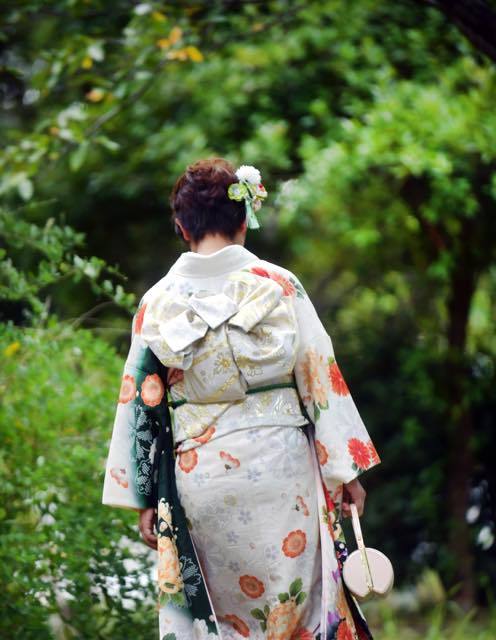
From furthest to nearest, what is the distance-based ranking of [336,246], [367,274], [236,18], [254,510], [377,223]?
[336,246]
[367,274]
[377,223]
[236,18]
[254,510]

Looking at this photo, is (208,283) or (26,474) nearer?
(208,283)

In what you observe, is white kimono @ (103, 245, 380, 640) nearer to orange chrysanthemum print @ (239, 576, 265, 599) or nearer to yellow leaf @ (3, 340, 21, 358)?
orange chrysanthemum print @ (239, 576, 265, 599)

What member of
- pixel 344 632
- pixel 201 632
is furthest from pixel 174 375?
pixel 344 632

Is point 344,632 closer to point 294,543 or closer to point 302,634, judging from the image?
point 302,634

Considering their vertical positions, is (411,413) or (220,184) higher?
(220,184)

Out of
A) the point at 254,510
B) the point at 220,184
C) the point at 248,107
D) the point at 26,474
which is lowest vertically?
the point at 248,107

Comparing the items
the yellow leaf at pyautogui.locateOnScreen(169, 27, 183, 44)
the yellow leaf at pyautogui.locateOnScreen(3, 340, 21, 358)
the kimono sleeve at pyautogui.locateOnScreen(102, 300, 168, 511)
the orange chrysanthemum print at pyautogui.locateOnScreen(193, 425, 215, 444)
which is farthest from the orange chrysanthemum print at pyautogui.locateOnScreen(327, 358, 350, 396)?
the yellow leaf at pyautogui.locateOnScreen(169, 27, 183, 44)

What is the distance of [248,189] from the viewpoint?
2.93 meters

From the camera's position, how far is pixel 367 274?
7680mm

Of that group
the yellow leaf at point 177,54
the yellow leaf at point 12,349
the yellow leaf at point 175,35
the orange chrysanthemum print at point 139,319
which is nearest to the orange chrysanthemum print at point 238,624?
the orange chrysanthemum print at point 139,319

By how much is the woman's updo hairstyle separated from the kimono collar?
56 mm

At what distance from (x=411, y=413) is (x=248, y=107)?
207cm

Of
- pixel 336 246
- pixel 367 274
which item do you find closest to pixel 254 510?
pixel 367 274

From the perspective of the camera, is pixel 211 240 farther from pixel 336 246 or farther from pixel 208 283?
pixel 336 246
